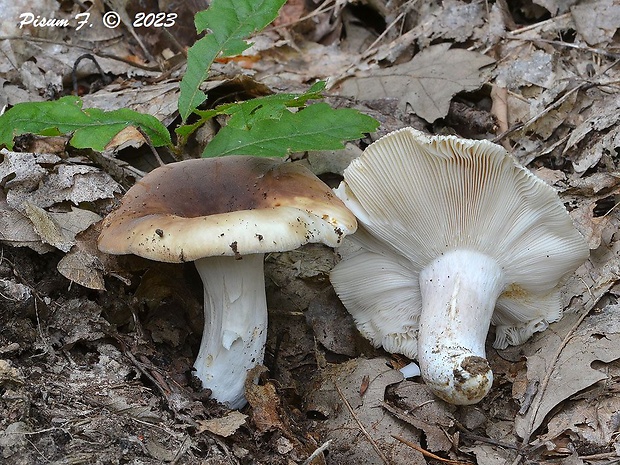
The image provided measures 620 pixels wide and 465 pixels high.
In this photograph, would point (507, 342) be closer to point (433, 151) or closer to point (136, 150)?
point (433, 151)

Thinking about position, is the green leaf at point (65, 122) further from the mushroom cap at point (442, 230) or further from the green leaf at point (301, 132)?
the mushroom cap at point (442, 230)

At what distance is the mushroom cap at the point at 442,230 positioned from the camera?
2633 mm

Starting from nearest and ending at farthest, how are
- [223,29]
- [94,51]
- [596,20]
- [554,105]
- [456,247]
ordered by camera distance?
[456,247] → [223,29] → [554,105] → [596,20] → [94,51]

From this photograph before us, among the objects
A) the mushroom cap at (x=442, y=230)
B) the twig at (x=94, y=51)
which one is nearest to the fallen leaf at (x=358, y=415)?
the mushroom cap at (x=442, y=230)

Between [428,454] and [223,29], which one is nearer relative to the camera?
[428,454]

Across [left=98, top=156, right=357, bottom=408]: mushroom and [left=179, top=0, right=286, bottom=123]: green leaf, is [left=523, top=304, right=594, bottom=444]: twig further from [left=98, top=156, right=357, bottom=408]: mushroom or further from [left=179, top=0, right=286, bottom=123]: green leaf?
[left=179, top=0, right=286, bottom=123]: green leaf

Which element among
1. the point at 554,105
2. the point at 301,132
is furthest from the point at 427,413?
the point at 554,105

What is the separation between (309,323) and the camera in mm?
3367

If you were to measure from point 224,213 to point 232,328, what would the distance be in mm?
708

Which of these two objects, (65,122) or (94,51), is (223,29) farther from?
(94,51)

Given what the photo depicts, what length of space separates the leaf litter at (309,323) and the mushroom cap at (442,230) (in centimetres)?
18

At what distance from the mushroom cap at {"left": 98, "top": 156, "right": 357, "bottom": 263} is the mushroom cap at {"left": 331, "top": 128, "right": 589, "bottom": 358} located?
12.4 inches

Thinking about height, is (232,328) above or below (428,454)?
above

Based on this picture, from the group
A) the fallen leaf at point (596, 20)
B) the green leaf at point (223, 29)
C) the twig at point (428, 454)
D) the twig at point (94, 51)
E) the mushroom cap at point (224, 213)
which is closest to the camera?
the mushroom cap at point (224, 213)
